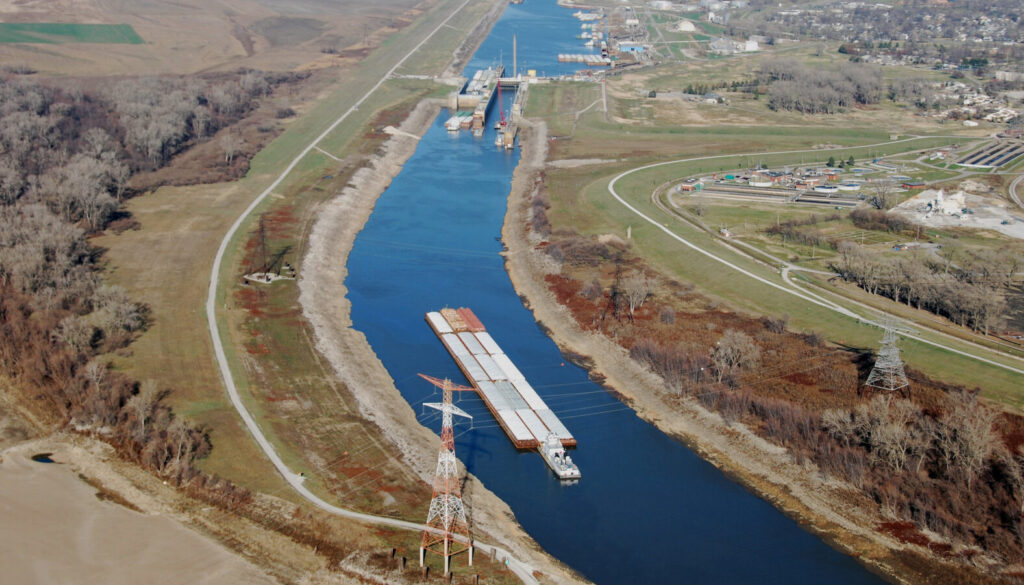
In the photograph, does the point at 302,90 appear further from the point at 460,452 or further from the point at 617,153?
the point at 460,452

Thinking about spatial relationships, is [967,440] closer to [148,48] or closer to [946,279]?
[946,279]

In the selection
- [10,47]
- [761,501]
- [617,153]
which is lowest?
[761,501]

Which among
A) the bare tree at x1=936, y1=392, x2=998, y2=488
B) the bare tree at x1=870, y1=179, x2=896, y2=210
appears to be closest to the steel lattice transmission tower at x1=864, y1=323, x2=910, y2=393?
the bare tree at x1=936, y1=392, x2=998, y2=488

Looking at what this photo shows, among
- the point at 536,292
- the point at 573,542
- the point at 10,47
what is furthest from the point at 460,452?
the point at 10,47

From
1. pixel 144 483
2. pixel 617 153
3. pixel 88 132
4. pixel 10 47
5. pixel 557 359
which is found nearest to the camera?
pixel 144 483

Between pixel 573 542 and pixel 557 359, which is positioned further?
pixel 557 359

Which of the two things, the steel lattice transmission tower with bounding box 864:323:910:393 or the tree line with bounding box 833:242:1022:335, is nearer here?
the steel lattice transmission tower with bounding box 864:323:910:393

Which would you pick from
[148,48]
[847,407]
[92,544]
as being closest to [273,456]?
[92,544]

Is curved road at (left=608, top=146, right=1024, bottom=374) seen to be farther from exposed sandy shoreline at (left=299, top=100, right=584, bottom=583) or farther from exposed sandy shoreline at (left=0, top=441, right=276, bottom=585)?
exposed sandy shoreline at (left=0, top=441, right=276, bottom=585)
